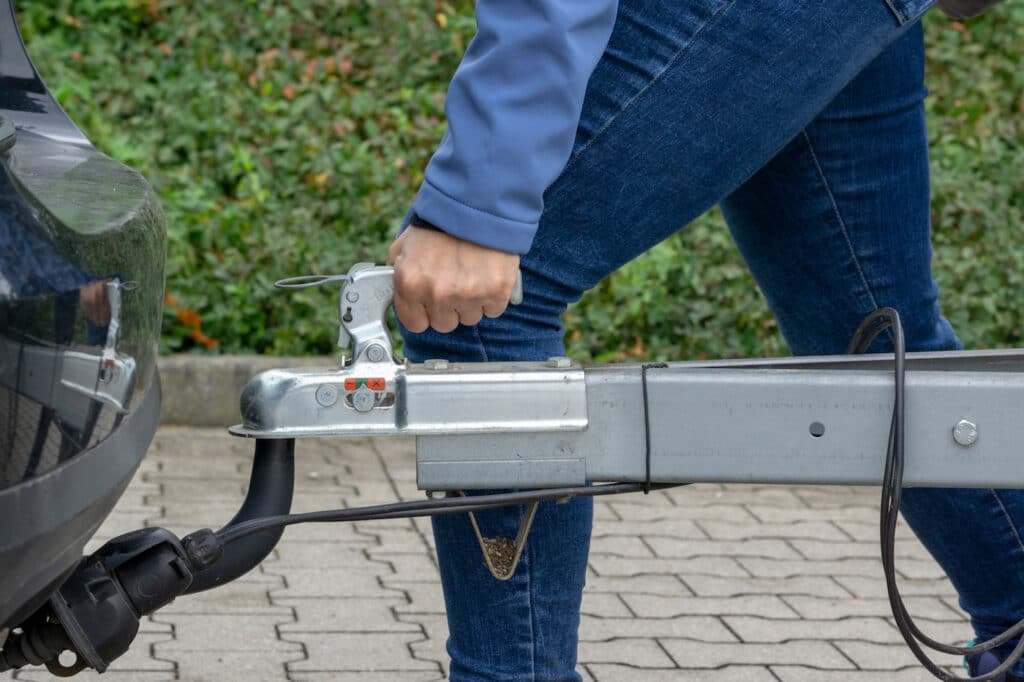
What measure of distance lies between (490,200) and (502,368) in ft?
0.57

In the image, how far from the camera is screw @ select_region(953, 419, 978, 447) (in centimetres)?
153

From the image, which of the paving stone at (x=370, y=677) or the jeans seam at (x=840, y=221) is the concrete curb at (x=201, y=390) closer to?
the paving stone at (x=370, y=677)

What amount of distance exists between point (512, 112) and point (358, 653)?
168 cm

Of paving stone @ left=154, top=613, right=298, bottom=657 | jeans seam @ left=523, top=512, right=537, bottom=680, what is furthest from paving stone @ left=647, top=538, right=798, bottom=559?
jeans seam @ left=523, top=512, right=537, bottom=680

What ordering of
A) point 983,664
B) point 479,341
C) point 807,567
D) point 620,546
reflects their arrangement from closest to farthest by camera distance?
point 479,341
point 983,664
point 807,567
point 620,546

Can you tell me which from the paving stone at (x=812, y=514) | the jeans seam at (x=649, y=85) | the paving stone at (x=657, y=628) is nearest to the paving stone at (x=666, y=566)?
the paving stone at (x=657, y=628)

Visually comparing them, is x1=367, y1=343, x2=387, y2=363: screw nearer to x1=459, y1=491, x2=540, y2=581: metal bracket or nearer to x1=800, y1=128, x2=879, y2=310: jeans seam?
x1=459, y1=491, x2=540, y2=581: metal bracket

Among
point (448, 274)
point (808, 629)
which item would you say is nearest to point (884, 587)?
point (808, 629)

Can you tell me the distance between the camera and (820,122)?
2094 mm

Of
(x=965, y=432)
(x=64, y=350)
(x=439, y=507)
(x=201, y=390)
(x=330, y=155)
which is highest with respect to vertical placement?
(x=330, y=155)

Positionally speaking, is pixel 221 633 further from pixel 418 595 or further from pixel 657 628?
pixel 657 628

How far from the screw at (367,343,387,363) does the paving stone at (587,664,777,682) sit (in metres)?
1.40

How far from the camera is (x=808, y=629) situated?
313 centimetres

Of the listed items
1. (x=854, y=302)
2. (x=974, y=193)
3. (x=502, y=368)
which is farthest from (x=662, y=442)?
Result: (x=974, y=193)
